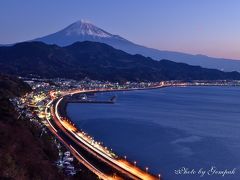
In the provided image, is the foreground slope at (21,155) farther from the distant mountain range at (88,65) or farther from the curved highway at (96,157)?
the distant mountain range at (88,65)

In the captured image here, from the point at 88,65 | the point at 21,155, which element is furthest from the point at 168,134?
the point at 88,65

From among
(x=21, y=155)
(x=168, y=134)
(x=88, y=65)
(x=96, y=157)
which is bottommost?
(x=168, y=134)

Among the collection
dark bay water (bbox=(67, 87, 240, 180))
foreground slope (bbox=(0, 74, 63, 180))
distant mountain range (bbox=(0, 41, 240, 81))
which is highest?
distant mountain range (bbox=(0, 41, 240, 81))

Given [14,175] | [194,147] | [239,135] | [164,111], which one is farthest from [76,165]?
[164,111]

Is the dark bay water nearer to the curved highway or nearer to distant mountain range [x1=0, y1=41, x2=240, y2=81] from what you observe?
the curved highway

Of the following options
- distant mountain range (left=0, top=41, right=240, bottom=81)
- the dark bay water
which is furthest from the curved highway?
distant mountain range (left=0, top=41, right=240, bottom=81)

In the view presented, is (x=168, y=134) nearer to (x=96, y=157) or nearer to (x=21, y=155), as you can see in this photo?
(x=96, y=157)
